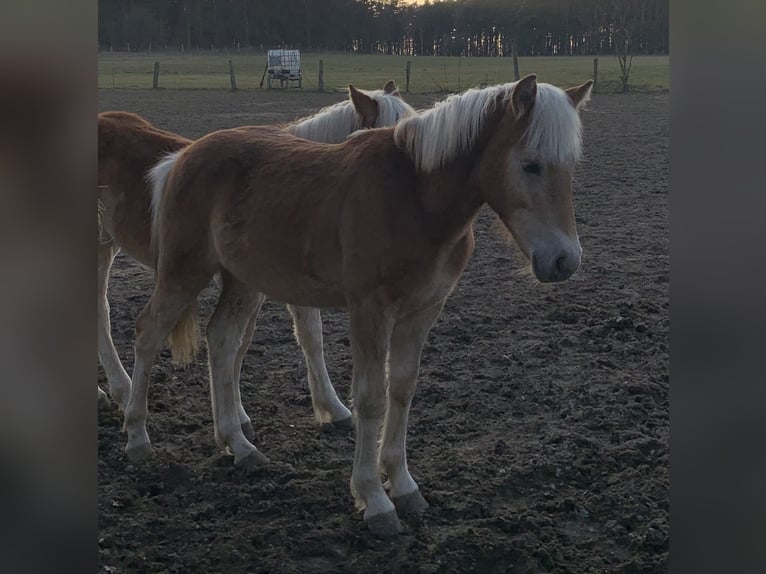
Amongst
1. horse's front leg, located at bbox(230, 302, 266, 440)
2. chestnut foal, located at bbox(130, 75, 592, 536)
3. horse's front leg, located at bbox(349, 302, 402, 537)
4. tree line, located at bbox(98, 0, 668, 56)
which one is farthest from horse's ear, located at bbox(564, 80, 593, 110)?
tree line, located at bbox(98, 0, 668, 56)

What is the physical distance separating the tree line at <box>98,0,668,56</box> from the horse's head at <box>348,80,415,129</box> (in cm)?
2059

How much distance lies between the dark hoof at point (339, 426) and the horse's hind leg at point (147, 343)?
907mm

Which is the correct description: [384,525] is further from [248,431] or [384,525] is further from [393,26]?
[393,26]

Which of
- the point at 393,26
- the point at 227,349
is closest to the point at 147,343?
the point at 227,349

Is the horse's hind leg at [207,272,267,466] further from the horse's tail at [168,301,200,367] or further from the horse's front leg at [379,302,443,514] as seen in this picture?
the horse's front leg at [379,302,443,514]

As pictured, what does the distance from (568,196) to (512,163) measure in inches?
9.2

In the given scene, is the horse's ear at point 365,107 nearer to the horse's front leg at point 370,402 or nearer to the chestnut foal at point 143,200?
the chestnut foal at point 143,200

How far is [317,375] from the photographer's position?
4.08 m

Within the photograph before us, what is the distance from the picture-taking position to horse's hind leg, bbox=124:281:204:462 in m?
3.60

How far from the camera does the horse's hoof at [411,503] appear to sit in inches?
123
